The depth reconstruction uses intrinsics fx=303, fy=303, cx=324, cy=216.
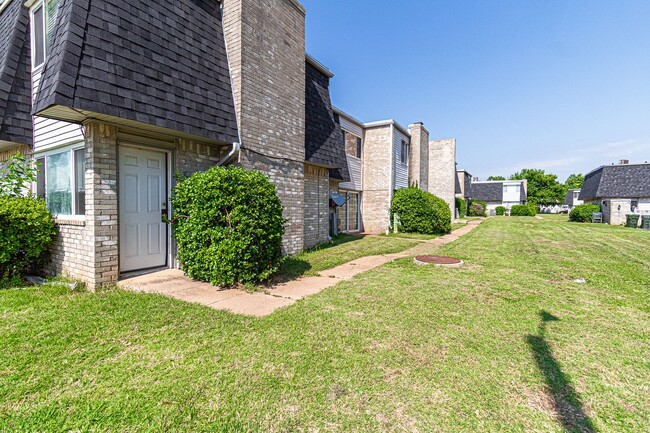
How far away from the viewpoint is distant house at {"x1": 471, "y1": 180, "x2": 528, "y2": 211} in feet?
187

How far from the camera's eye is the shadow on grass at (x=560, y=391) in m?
2.22

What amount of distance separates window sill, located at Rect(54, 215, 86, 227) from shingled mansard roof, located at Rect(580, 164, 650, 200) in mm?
37406

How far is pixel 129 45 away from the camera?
522 centimetres

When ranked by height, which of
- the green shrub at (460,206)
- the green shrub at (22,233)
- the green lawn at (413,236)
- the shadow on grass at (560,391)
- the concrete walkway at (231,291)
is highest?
the green shrub at (460,206)

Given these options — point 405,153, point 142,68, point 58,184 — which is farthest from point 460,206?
point 58,184

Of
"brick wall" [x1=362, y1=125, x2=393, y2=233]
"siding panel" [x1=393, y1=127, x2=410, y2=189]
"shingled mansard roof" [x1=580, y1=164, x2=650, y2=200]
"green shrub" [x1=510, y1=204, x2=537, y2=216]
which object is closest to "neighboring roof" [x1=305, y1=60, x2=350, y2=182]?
"brick wall" [x1=362, y1=125, x2=393, y2=233]

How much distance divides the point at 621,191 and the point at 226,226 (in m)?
35.8

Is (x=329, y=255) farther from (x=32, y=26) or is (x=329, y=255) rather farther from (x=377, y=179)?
(x=32, y=26)

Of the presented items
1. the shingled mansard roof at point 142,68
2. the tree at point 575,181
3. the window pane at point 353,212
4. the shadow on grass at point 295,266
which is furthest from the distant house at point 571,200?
the shingled mansard roof at point 142,68

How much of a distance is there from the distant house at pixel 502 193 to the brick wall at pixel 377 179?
47271 millimetres

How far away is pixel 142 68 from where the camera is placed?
5.29m

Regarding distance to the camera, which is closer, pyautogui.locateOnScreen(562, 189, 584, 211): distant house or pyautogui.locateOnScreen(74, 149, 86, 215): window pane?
pyautogui.locateOnScreen(74, 149, 86, 215): window pane

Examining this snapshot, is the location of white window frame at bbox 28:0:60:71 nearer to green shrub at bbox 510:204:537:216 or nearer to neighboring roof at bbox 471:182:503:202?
green shrub at bbox 510:204:537:216

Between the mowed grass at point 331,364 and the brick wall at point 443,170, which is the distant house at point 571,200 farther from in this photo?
the mowed grass at point 331,364
